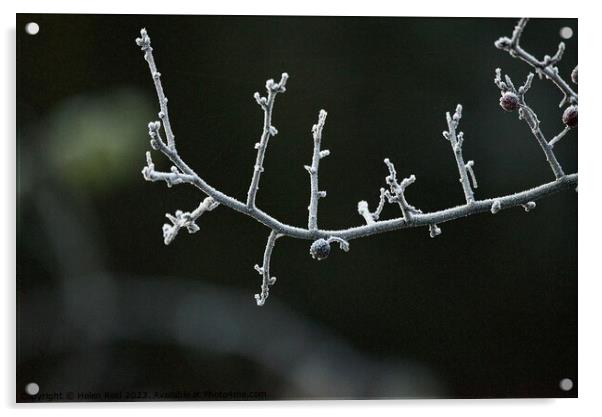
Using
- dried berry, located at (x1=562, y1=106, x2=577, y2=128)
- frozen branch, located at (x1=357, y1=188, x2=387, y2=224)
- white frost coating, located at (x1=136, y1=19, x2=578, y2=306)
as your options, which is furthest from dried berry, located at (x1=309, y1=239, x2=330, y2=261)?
dried berry, located at (x1=562, y1=106, x2=577, y2=128)

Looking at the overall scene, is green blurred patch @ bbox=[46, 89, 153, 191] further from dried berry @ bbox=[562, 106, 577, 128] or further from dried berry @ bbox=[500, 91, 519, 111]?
dried berry @ bbox=[562, 106, 577, 128]

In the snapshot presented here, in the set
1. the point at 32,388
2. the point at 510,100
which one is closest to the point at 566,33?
the point at 510,100

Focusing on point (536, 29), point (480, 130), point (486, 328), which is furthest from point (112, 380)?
point (536, 29)

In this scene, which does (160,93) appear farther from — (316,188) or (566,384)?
(566,384)

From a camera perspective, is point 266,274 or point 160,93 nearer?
point 160,93

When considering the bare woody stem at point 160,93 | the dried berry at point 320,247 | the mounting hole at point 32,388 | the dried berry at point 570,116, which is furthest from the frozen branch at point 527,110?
the mounting hole at point 32,388

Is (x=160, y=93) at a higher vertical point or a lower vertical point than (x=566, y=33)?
lower

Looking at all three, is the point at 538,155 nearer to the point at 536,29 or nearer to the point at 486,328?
the point at 536,29

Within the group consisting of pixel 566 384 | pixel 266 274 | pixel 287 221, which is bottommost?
pixel 566 384
